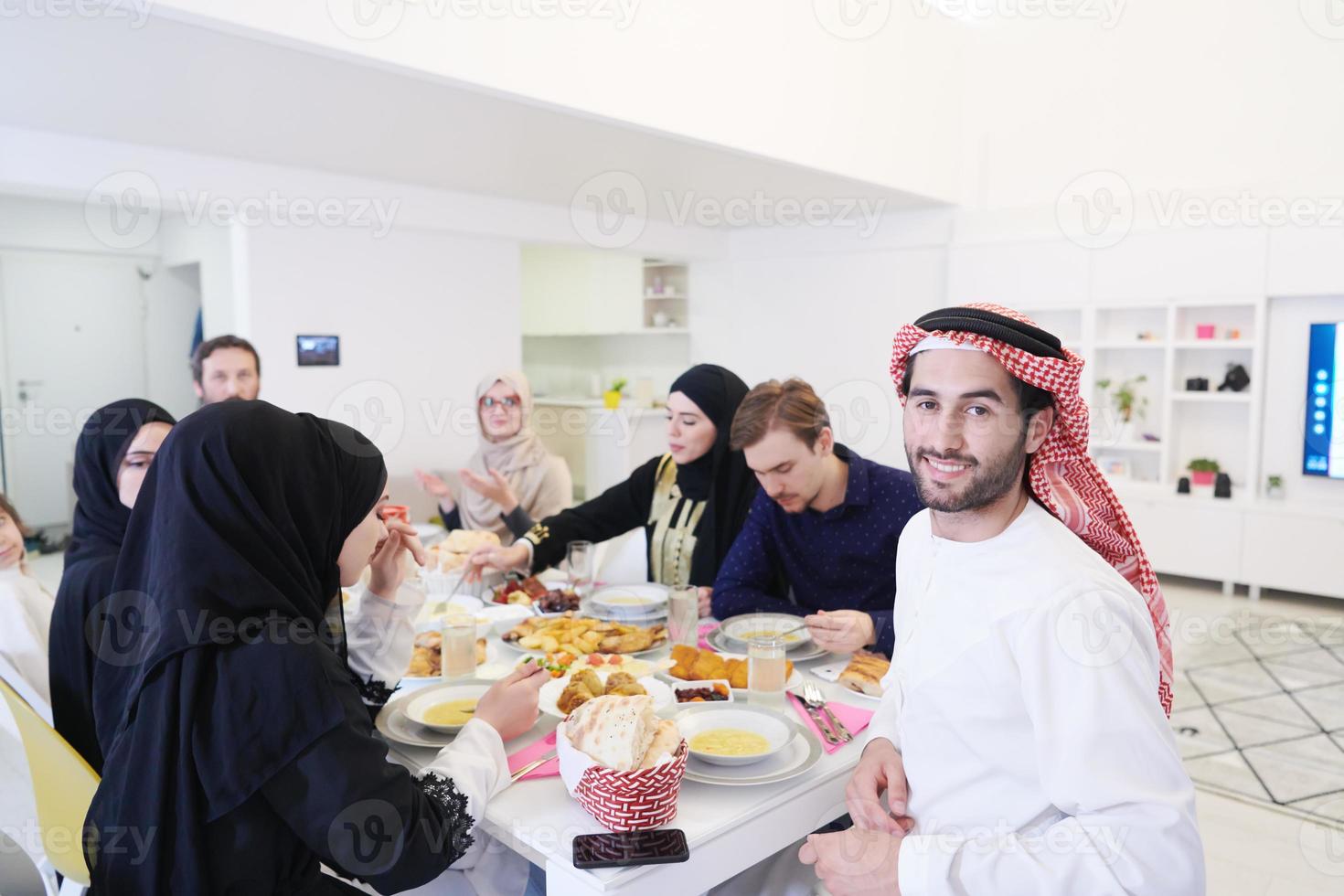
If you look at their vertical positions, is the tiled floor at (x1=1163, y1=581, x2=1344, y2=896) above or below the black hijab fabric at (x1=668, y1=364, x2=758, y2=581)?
below

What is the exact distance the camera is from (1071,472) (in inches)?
53.1

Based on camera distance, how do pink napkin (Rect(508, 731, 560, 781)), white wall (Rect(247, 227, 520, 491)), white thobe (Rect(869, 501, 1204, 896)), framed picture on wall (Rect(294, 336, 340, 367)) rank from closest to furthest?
white thobe (Rect(869, 501, 1204, 896)) → pink napkin (Rect(508, 731, 560, 781)) → white wall (Rect(247, 227, 520, 491)) → framed picture on wall (Rect(294, 336, 340, 367))

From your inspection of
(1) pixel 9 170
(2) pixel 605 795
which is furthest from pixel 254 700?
(1) pixel 9 170

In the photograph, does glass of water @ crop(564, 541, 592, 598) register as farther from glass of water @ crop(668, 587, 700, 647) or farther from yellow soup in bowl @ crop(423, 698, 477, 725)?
yellow soup in bowl @ crop(423, 698, 477, 725)

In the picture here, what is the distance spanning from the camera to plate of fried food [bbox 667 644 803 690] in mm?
1848

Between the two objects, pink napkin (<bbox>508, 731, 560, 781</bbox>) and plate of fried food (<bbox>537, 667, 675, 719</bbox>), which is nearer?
pink napkin (<bbox>508, 731, 560, 781</bbox>)

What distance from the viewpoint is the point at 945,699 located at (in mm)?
1284

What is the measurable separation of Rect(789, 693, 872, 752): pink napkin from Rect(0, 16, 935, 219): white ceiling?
8.59 feet

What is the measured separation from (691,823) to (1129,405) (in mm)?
5721

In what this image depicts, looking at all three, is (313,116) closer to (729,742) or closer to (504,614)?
(504,614)

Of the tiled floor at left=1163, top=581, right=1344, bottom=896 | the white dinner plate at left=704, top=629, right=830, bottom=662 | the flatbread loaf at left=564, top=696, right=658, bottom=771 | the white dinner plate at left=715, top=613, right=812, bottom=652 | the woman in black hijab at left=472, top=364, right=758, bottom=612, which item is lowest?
the tiled floor at left=1163, top=581, right=1344, bottom=896

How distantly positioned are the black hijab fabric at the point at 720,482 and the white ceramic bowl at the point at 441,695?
1.04 m

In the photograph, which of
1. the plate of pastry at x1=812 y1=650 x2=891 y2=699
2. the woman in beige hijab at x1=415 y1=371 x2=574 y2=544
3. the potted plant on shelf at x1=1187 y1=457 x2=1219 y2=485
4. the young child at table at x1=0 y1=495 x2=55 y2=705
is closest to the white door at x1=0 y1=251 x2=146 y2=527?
the woman in beige hijab at x1=415 y1=371 x2=574 y2=544

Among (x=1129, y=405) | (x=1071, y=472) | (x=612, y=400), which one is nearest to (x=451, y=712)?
(x=1071, y=472)
